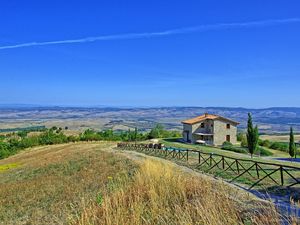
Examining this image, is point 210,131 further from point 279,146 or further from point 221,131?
point 279,146

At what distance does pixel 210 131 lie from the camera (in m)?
59.2

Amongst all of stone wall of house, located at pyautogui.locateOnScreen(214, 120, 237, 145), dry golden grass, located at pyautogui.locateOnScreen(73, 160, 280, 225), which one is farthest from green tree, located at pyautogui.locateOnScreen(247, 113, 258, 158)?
dry golden grass, located at pyautogui.locateOnScreen(73, 160, 280, 225)

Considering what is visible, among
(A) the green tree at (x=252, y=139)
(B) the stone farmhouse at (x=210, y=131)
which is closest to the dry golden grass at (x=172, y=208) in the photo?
(A) the green tree at (x=252, y=139)

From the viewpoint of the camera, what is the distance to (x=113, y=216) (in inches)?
216

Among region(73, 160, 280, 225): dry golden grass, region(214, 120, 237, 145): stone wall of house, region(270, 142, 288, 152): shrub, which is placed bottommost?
region(270, 142, 288, 152): shrub

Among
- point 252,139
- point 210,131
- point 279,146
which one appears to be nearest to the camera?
point 252,139

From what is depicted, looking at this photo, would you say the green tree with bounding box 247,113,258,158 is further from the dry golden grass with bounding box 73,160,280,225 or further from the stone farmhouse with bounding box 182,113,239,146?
the dry golden grass with bounding box 73,160,280,225

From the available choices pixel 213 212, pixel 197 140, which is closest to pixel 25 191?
pixel 213 212

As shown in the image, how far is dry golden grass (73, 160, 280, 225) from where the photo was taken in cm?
467

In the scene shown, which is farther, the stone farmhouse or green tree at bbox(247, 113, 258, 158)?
the stone farmhouse

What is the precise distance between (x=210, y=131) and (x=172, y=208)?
54.3 metres

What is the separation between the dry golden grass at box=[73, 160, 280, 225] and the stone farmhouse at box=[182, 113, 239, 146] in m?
51.3

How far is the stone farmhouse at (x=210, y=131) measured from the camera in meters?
58.6

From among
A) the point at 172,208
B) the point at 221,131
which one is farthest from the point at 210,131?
the point at 172,208
